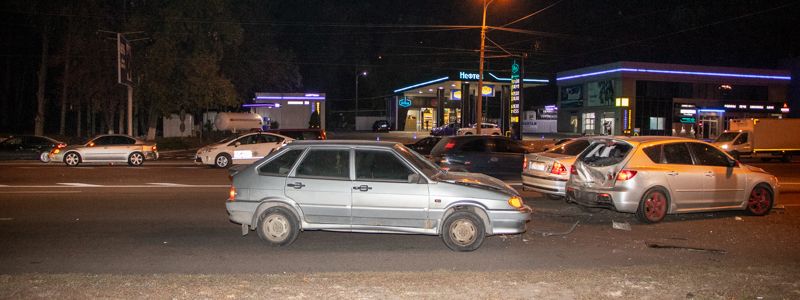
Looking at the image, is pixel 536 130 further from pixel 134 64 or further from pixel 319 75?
pixel 134 64

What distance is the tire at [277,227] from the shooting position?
8227 mm

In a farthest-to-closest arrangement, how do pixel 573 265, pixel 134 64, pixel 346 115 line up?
pixel 346 115 < pixel 134 64 < pixel 573 265

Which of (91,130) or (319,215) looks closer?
(319,215)

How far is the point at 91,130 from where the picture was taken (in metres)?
46.3

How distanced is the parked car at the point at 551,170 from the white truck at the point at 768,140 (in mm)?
17962

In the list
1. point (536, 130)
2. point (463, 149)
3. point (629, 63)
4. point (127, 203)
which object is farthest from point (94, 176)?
point (536, 130)

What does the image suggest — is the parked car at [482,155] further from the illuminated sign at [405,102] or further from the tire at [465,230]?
the illuminated sign at [405,102]

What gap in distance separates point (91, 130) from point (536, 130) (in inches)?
1838

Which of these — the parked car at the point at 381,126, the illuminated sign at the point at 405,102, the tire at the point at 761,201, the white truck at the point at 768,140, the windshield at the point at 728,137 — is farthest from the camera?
the parked car at the point at 381,126

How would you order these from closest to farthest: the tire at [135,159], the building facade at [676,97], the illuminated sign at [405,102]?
the tire at [135,159] < the building facade at [676,97] < the illuminated sign at [405,102]

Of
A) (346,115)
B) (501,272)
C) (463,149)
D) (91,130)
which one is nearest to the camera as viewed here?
(501,272)

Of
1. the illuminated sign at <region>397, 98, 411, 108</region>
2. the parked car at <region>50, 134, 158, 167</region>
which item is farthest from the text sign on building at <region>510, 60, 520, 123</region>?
the illuminated sign at <region>397, 98, 411, 108</region>

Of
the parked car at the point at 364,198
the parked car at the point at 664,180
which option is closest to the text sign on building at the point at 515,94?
the parked car at the point at 664,180

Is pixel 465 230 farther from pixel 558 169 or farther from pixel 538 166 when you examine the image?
pixel 538 166
